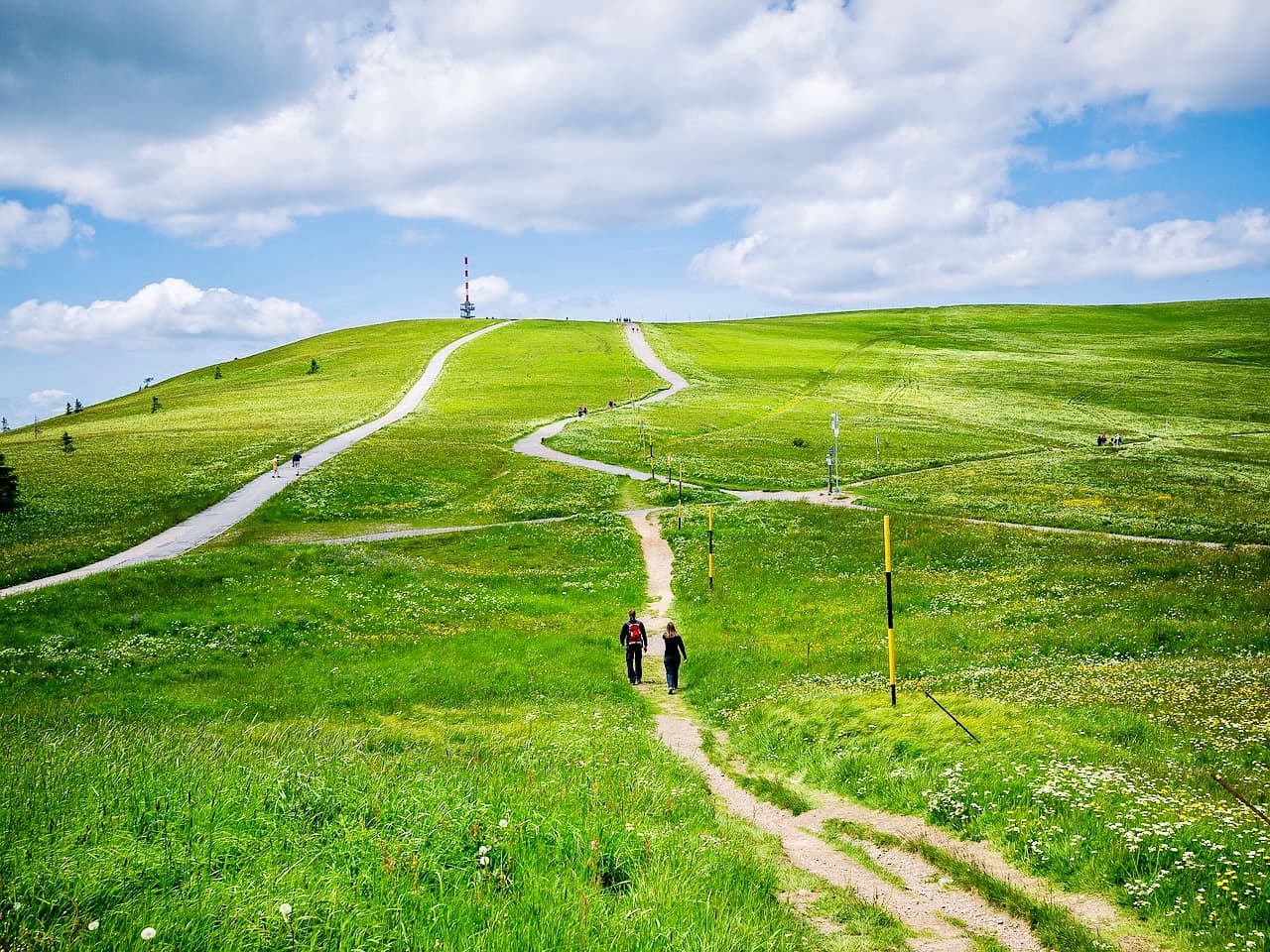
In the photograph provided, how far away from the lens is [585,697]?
21578mm

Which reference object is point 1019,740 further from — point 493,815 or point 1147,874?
point 493,815

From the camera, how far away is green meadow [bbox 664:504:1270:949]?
9.23 meters

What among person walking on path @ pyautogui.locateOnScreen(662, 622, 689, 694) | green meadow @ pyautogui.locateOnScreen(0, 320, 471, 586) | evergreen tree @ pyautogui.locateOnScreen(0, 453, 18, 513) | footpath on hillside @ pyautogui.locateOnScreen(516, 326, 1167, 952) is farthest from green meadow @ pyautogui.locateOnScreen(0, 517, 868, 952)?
evergreen tree @ pyautogui.locateOnScreen(0, 453, 18, 513)

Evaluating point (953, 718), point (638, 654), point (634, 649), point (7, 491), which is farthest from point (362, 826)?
point (7, 491)

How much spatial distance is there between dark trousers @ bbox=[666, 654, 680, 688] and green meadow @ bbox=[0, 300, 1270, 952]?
948 millimetres

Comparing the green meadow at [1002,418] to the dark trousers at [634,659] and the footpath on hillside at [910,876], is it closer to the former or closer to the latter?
the dark trousers at [634,659]

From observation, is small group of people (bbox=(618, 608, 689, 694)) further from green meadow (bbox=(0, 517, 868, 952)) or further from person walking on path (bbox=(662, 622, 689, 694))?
green meadow (bbox=(0, 517, 868, 952))

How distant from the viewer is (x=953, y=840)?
10906 mm

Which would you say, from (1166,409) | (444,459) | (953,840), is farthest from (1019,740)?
(1166,409)

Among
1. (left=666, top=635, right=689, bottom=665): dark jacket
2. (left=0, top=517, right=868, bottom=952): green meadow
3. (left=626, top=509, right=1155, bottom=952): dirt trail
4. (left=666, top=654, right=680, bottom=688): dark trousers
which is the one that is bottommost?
(left=666, top=654, right=680, bottom=688): dark trousers

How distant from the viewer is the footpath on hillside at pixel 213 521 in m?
37.9

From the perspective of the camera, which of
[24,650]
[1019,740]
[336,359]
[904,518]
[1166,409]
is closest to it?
[1019,740]

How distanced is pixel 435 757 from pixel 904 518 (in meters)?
39.0

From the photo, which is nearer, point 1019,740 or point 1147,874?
point 1147,874
